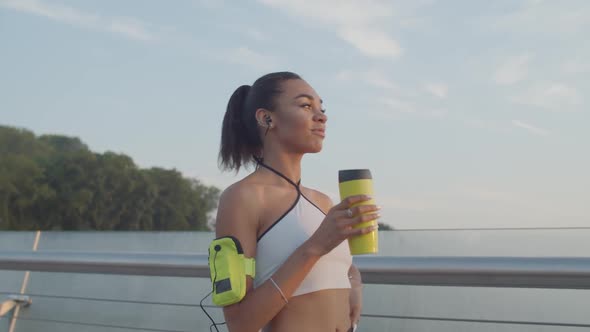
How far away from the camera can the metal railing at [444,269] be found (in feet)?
8.10

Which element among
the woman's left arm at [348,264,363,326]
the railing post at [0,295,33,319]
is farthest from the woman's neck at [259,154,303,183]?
the railing post at [0,295,33,319]

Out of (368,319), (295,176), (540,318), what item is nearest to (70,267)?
(368,319)

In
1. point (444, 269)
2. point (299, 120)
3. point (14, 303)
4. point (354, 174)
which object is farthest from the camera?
point (14, 303)

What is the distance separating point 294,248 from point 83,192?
6700 cm

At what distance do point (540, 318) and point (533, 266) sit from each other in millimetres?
398

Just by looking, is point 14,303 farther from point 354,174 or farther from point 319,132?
point 354,174

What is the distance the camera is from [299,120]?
2109 mm

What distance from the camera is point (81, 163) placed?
69062 mm

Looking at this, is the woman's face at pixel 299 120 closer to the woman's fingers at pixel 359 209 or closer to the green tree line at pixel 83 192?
the woman's fingers at pixel 359 209

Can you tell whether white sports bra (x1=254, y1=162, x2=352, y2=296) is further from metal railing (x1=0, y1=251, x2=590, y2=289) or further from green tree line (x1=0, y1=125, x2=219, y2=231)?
green tree line (x1=0, y1=125, x2=219, y2=231)

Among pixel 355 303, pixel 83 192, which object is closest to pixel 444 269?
pixel 355 303

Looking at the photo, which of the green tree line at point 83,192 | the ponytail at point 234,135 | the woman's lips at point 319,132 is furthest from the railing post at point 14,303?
the green tree line at point 83,192

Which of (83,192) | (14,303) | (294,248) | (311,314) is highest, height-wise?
(83,192)

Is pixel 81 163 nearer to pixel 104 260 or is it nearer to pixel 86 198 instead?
pixel 86 198
